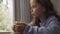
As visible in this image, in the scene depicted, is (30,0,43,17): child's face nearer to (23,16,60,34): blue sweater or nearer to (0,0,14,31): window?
(23,16,60,34): blue sweater

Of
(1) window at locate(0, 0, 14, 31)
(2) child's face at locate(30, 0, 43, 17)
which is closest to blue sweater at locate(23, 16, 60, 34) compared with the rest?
(2) child's face at locate(30, 0, 43, 17)

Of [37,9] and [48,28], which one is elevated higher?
[37,9]

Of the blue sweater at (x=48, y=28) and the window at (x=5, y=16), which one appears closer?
the blue sweater at (x=48, y=28)

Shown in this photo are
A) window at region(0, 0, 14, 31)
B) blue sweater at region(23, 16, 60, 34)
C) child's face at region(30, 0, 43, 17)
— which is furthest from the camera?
window at region(0, 0, 14, 31)

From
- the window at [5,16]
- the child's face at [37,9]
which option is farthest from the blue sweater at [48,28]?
the window at [5,16]

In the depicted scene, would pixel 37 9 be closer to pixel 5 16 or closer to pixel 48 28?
pixel 48 28

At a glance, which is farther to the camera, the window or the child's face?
the window

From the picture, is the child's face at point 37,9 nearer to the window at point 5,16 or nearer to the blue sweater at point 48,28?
the blue sweater at point 48,28

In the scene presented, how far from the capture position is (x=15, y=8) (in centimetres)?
181

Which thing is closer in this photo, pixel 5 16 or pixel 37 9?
pixel 37 9

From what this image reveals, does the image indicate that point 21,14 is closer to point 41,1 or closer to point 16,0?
point 16,0

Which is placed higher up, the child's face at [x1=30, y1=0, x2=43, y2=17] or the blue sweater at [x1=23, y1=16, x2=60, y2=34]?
the child's face at [x1=30, y1=0, x2=43, y2=17]

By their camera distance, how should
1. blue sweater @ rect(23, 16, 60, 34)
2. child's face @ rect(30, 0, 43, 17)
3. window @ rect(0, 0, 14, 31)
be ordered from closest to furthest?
blue sweater @ rect(23, 16, 60, 34), child's face @ rect(30, 0, 43, 17), window @ rect(0, 0, 14, 31)

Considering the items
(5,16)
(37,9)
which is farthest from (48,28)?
(5,16)
